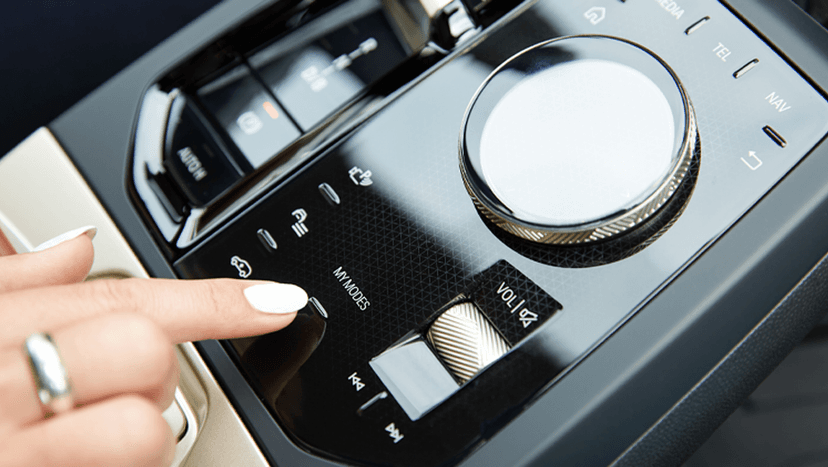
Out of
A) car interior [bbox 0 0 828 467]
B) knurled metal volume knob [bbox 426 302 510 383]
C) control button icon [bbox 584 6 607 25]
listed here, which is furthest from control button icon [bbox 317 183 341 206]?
control button icon [bbox 584 6 607 25]

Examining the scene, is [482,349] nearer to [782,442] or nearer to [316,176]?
[316,176]

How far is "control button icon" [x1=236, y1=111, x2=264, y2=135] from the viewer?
48 centimetres

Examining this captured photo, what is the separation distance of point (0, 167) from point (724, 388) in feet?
1.88

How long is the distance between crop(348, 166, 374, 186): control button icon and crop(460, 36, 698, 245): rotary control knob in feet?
0.25

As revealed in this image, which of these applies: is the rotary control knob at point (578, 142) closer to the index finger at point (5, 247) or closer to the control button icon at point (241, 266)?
the control button icon at point (241, 266)

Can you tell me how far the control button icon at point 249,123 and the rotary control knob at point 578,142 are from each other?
0.55 feet

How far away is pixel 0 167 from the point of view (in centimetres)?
50

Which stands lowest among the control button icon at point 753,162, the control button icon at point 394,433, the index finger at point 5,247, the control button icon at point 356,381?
the control button icon at point 394,433

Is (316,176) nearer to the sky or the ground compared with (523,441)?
nearer to the sky

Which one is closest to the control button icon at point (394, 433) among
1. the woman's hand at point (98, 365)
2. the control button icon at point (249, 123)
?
the woman's hand at point (98, 365)

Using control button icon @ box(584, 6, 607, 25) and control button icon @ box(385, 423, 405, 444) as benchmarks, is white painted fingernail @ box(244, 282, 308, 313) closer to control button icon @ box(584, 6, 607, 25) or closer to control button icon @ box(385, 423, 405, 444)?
control button icon @ box(385, 423, 405, 444)

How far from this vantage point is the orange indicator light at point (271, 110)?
48 centimetres

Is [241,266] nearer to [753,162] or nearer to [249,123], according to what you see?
[249,123]

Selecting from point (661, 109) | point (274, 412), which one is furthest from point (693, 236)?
point (274, 412)
